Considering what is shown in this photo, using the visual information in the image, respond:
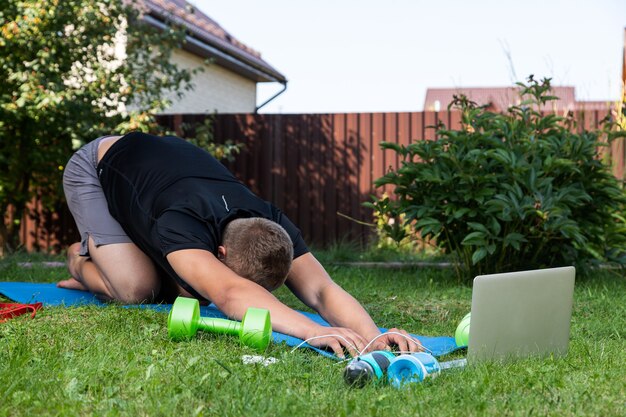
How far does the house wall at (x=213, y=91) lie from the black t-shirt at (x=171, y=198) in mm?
8107

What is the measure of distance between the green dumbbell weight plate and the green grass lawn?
0.06 metres

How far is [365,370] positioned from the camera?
2.54m

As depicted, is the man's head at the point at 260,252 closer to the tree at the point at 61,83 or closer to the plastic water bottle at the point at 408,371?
the plastic water bottle at the point at 408,371

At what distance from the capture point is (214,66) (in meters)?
14.7

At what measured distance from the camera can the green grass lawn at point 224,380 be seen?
2230mm

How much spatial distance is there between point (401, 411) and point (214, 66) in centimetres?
1308

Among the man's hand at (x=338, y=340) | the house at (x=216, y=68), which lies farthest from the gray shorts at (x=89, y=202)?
the house at (x=216, y=68)

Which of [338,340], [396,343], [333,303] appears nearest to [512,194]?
[333,303]

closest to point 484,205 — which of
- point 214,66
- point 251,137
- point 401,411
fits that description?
point 401,411

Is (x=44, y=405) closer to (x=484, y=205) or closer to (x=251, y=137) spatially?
(x=484, y=205)

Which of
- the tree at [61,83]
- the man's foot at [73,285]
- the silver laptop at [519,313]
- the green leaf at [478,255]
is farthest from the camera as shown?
the tree at [61,83]

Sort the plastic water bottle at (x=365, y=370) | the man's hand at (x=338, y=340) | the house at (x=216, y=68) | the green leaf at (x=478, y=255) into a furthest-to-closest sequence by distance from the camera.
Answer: the house at (x=216, y=68) < the green leaf at (x=478, y=255) < the man's hand at (x=338, y=340) < the plastic water bottle at (x=365, y=370)

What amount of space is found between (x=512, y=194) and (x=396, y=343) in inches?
106

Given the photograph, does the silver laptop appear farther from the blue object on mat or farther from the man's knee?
the man's knee
